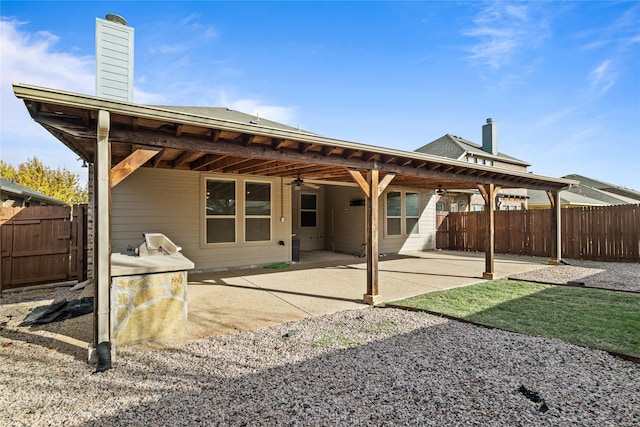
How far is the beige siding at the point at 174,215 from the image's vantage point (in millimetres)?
6562

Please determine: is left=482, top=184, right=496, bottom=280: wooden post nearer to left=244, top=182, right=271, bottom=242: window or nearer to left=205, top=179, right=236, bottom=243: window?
left=244, top=182, right=271, bottom=242: window

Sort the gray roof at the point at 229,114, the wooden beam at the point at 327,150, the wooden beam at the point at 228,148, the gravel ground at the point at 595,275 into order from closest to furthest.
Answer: the wooden beam at the point at 228,148 → the wooden beam at the point at 327,150 → the gravel ground at the point at 595,275 → the gray roof at the point at 229,114

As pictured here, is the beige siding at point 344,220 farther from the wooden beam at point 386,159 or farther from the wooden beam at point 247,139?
the wooden beam at point 247,139

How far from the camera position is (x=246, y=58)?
9977 mm

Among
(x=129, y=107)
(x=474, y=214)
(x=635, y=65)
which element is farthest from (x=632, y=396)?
(x=635, y=65)

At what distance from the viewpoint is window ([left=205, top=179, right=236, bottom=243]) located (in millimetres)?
7504

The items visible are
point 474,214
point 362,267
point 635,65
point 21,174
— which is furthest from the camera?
point 21,174

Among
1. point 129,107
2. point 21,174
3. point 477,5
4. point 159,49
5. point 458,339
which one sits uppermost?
point 477,5

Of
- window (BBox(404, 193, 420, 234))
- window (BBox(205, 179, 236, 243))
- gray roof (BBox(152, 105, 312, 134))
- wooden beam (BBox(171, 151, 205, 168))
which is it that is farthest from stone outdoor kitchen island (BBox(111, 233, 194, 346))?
window (BBox(404, 193, 420, 234))

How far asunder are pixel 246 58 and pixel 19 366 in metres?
9.54

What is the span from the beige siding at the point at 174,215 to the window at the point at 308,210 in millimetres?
3464

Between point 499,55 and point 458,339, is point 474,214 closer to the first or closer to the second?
point 499,55

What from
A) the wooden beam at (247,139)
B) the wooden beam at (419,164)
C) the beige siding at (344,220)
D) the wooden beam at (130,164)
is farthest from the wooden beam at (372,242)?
the beige siding at (344,220)

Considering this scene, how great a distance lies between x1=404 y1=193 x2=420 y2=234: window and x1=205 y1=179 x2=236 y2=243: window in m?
6.51
